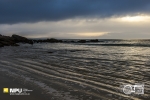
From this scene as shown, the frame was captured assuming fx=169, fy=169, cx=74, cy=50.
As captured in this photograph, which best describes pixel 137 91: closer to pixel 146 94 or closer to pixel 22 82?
pixel 146 94

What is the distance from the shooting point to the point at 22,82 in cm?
898

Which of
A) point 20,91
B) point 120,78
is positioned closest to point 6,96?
point 20,91

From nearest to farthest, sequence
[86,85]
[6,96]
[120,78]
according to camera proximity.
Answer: [6,96]
[86,85]
[120,78]

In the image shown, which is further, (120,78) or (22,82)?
(120,78)

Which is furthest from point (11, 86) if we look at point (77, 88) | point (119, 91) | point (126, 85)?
point (126, 85)

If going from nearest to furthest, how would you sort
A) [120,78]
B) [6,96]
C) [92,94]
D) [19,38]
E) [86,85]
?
[6,96] → [92,94] → [86,85] → [120,78] → [19,38]

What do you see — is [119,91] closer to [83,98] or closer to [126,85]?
[126,85]

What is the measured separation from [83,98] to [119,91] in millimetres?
1996

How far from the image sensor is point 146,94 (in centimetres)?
749

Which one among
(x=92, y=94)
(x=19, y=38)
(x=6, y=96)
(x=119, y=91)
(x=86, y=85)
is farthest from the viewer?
(x=19, y=38)

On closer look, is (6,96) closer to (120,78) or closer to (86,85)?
(86,85)

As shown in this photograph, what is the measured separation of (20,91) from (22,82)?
159 cm

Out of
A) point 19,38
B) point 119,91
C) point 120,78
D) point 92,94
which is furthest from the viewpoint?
point 19,38

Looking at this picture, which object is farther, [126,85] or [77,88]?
[126,85]
